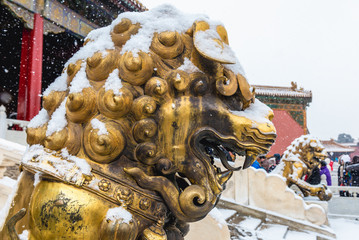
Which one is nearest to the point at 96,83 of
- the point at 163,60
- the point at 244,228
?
the point at 163,60

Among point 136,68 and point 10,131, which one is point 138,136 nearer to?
point 136,68

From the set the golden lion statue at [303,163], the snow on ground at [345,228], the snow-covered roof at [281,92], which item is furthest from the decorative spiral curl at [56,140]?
the snow-covered roof at [281,92]

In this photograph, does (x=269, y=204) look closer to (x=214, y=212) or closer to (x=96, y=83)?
(x=214, y=212)

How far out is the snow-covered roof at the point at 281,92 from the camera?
16609 millimetres

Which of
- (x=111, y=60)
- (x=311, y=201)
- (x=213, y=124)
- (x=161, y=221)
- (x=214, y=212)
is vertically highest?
(x=111, y=60)

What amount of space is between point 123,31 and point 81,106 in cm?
27

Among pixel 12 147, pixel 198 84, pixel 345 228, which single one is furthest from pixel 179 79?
pixel 345 228

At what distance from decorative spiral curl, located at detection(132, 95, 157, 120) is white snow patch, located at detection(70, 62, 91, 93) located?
15 cm

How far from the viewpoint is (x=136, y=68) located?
857 millimetres

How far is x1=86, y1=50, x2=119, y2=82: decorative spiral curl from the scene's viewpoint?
35.0 inches

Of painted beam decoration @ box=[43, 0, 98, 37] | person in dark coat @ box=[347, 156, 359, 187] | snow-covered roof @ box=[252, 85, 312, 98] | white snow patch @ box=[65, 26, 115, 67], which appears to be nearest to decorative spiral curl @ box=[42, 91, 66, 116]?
white snow patch @ box=[65, 26, 115, 67]

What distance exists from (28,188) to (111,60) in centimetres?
44

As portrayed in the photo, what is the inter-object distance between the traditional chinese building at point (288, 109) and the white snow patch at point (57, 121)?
53.6ft

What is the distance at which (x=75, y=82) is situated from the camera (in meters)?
0.89
